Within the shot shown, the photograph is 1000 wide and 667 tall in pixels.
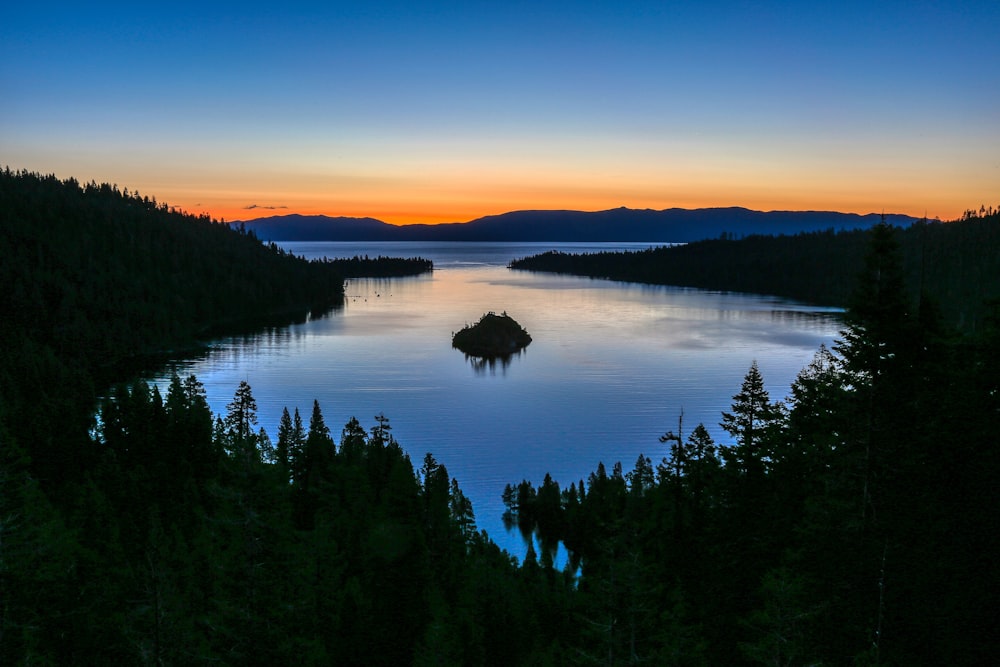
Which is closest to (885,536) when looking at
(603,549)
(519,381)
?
(603,549)

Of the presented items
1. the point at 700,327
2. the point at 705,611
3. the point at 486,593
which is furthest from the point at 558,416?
the point at 700,327

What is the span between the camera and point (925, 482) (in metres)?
15.0

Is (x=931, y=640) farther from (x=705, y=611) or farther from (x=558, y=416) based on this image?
(x=558, y=416)

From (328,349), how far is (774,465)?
358 feet

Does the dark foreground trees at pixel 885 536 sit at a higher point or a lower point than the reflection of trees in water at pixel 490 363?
higher

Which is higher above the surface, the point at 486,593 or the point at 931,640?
the point at 931,640

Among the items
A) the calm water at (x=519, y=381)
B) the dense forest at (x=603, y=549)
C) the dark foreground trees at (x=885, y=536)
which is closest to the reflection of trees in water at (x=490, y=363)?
the calm water at (x=519, y=381)

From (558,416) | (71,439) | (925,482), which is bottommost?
(558,416)

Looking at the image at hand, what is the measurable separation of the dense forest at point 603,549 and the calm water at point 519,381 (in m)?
13.6

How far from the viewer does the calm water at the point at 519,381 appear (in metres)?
66.3

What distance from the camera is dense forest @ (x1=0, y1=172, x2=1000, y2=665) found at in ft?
47.7

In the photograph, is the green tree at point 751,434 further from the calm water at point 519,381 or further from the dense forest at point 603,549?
the calm water at point 519,381

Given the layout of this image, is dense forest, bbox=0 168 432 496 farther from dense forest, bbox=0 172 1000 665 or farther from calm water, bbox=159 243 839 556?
dense forest, bbox=0 172 1000 665

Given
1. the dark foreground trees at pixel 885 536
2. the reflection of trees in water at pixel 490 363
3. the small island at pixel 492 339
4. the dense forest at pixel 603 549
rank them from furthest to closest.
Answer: the small island at pixel 492 339 < the reflection of trees in water at pixel 490 363 < the dense forest at pixel 603 549 < the dark foreground trees at pixel 885 536
